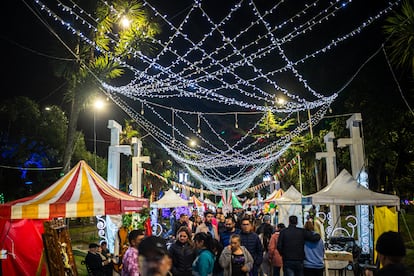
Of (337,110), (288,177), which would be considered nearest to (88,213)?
(337,110)

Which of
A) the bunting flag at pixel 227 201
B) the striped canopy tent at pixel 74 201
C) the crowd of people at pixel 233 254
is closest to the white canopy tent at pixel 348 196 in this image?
the crowd of people at pixel 233 254

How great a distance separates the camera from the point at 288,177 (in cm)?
3325

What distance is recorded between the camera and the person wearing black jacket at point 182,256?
261 inches

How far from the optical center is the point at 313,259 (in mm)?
7691

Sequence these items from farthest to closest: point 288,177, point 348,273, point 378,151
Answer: point 288,177
point 378,151
point 348,273

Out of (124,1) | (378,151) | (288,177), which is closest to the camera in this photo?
(124,1)

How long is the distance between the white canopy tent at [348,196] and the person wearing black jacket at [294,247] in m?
2.66

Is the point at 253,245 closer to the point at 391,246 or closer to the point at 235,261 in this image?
the point at 235,261

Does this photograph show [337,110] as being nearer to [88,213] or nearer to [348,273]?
[348,273]

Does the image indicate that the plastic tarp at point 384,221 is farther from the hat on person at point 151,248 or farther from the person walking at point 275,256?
the hat on person at point 151,248

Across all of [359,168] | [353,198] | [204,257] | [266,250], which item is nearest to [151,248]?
[204,257]

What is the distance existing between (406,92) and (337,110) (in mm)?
7359

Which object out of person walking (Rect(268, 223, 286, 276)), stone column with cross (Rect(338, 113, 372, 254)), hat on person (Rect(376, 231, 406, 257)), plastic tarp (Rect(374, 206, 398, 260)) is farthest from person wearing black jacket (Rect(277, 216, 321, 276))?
stone column with cross (Rect(338, 113, 372, 254))

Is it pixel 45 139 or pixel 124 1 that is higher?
pixel 124 1
